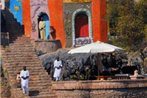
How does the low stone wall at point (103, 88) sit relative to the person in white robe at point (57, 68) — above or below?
below

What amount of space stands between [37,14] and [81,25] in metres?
3.10

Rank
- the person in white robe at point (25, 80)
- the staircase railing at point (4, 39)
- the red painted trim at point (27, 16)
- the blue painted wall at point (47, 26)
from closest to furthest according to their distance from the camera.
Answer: the person in white robe at point (25, 80) < the staircase railing at point (4, 39) < the blue painted wall at point (47, 26) < the red painted trim at point (27, 16)

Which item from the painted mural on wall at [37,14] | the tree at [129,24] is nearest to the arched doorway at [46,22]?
the painted mural on wall at [37,14]

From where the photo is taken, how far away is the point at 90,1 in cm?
3562

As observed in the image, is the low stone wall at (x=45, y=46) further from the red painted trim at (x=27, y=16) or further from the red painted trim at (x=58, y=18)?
the red painted trim at (x=27, y=16)

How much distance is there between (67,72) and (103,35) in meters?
7.37

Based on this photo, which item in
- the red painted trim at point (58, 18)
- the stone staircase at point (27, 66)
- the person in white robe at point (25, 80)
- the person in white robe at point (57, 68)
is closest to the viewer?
the person in white robe at point (25, 80)

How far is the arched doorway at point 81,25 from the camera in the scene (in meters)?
36.0

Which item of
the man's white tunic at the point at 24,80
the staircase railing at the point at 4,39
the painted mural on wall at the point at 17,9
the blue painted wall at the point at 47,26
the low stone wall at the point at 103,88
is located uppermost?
the painted mural on wall at the point at 17,9

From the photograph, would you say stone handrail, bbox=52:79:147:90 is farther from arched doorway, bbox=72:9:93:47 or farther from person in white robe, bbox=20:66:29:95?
arched doorway, bbox=72:9:93:47

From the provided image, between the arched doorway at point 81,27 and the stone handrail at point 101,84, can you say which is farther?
the arched doorway at point 81,27

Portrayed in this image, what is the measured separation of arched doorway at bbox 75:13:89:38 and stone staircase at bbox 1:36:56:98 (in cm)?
501

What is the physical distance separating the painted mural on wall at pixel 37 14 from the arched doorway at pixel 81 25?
1898 millimetres

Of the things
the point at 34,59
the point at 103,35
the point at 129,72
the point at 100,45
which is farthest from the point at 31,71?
the point at 103,35
